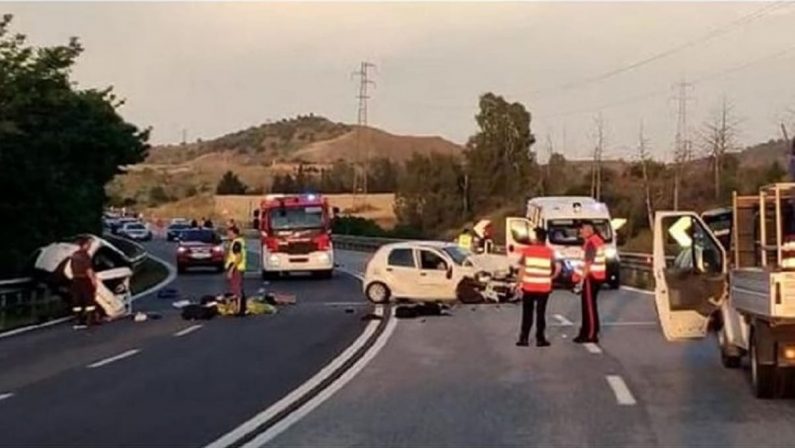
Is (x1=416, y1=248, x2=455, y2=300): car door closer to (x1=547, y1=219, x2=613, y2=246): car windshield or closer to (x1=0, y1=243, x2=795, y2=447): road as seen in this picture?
(x1=0, y1=243, x2=795, y2=447): road

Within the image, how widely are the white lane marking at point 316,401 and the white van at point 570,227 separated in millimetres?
18877

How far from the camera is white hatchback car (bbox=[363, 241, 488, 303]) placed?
36.1 meters

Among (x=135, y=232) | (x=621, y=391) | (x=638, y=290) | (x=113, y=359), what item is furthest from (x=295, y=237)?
(x=135, y=232)

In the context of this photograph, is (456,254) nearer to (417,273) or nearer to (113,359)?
(417,273)

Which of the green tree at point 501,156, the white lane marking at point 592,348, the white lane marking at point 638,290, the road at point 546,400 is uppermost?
the green tree at point 501,156

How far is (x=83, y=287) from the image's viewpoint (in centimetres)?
3111

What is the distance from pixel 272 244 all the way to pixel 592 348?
3072 centimetres

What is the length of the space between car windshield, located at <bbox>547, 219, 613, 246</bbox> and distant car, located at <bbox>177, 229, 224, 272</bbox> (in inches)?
801

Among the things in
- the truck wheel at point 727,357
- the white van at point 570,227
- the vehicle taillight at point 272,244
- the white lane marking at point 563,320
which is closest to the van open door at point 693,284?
the truck wheel at point 727,357

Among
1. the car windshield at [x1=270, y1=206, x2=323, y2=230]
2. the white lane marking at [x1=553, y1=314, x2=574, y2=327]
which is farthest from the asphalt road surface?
the car windshield at [x1=270, y1=206, x2=323, y2=230]

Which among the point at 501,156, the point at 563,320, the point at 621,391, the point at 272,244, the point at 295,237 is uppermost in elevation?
the point at 501,156

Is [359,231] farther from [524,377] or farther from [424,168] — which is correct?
[524,377]

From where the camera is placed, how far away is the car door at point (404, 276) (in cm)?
3641

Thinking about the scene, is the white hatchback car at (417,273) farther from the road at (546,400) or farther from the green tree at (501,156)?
the green tree at (501,156)
